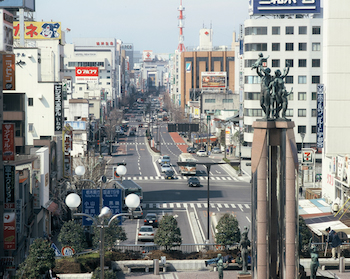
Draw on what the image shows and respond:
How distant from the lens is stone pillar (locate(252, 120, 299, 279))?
2678 cm

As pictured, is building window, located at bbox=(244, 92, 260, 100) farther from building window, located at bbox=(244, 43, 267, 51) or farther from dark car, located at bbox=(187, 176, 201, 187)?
dark car, located at bbox=(187, 176, 201, 187)

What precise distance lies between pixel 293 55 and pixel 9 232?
64.8m

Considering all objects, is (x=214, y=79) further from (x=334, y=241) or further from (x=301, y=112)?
(x=334, y=241)

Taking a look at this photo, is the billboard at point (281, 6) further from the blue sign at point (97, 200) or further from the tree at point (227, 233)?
the blue sign at point (97, 200)

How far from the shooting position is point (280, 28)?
90.4 metres

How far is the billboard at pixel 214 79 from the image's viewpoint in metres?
179

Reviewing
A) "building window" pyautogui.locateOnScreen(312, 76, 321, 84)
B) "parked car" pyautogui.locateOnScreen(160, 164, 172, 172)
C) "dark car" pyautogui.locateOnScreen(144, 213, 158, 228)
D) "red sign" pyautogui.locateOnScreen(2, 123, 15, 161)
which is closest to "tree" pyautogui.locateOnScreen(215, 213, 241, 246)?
"dark car" pyautogui.locateOnScreen(144, 213, 158, 228)

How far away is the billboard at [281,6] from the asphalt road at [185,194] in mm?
24239

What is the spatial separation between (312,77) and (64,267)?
65.0 metres

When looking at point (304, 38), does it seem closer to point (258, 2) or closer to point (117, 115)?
point (258, 2)

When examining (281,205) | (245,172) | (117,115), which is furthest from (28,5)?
(117,115)

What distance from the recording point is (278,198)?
89.2 ft

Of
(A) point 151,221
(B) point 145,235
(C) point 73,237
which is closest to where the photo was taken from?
(C) point 73,237

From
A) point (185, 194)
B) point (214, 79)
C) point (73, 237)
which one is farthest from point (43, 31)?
point (214, 79)
